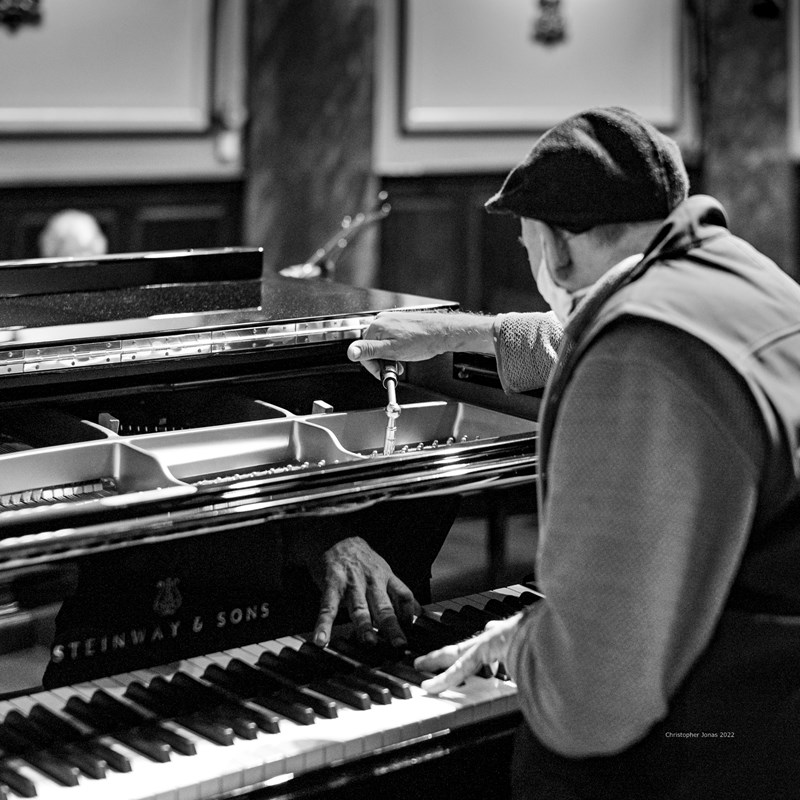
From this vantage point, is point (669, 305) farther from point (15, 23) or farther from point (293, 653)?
point (15, 23)

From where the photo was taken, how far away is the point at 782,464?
1.20 m

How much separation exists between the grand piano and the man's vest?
22cm

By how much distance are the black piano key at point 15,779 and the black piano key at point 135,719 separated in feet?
0.35

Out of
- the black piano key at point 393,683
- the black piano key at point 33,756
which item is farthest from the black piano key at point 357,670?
the black piano key at point 33,756

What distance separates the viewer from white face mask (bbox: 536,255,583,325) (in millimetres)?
1398

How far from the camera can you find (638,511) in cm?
118

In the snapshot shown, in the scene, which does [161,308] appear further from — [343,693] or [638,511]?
[638,511]

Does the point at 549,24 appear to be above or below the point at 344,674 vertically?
above

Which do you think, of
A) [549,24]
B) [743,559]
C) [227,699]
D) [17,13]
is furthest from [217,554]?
[549,24]

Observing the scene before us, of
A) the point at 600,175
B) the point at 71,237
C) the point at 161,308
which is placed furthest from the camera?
the point at 71,237

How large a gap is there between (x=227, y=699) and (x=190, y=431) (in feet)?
1.34

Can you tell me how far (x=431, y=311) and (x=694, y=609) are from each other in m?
0.85

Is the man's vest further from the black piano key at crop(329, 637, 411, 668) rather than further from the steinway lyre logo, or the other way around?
the steinway lyre logo

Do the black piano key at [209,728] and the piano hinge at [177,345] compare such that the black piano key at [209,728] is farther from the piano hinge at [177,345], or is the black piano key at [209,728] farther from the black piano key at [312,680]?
the piano hinge at [177,345]
